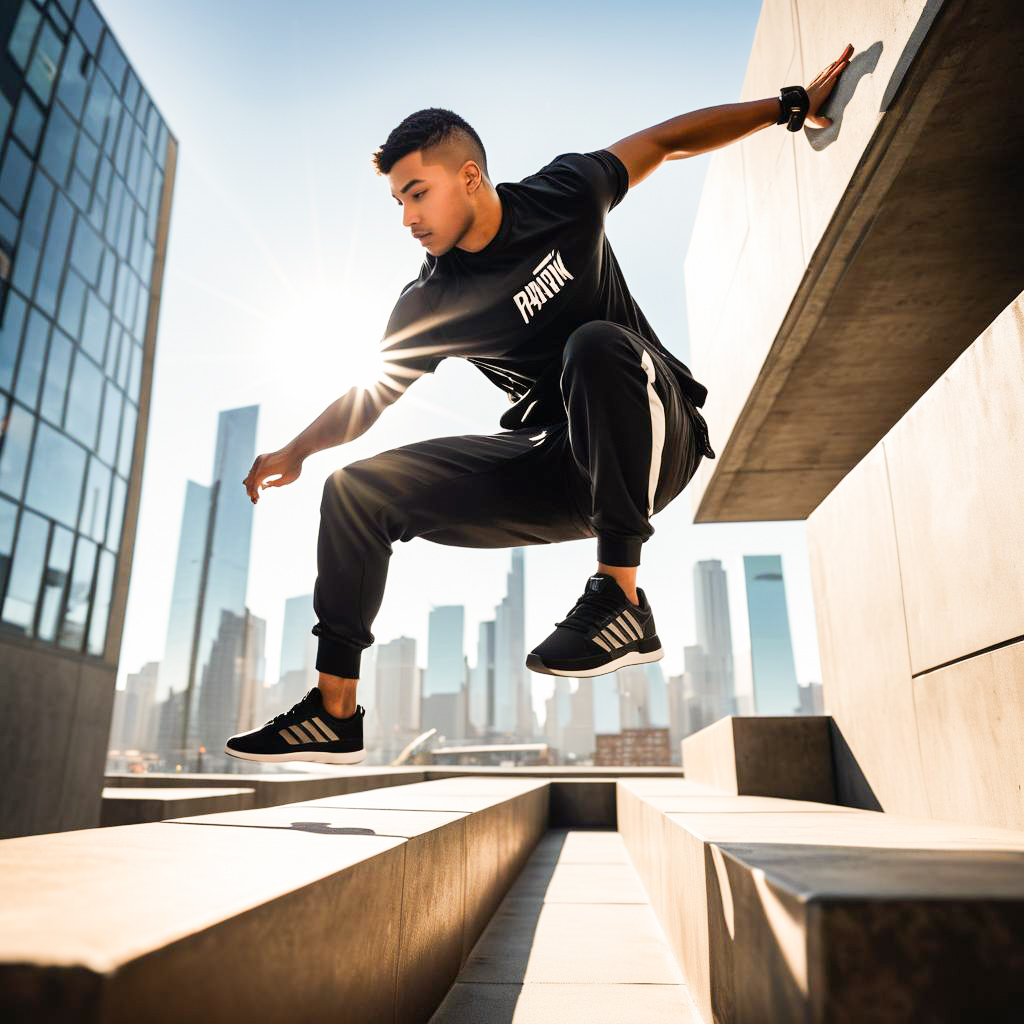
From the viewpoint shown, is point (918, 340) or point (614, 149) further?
point (918, 340)

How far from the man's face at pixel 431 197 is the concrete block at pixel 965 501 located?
1.67 metres

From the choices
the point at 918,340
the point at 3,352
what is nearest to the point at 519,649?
the point at 3,352

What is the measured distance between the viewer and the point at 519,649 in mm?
107438

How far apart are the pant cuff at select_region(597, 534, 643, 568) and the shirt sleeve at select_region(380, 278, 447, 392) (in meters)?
0.81

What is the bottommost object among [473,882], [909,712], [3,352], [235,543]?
[473,882]

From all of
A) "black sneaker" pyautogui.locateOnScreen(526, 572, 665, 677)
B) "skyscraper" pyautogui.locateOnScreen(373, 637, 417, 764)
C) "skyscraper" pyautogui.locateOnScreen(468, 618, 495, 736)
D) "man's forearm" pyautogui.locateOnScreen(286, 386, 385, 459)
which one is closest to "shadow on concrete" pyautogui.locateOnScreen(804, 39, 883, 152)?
"man's forearm" pyautogui.locateOnScreen(286, 386, 385, 459)

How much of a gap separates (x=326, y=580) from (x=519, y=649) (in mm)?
106999

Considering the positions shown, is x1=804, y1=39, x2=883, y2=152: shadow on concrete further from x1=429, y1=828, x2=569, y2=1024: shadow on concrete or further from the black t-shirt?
x1=429, y1=828, x2=569, y2=1024: shadow on concrete

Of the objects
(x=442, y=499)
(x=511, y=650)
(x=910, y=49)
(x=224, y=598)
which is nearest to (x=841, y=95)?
(x=910, y=49)

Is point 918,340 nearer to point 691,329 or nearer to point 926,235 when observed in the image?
point 926,235

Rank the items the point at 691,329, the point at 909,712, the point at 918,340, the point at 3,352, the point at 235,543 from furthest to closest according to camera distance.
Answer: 1. the point at 235,543
2. the point at 3,352
3. the point at 691,329
4. the point at 918,340
5. the point at 909,712

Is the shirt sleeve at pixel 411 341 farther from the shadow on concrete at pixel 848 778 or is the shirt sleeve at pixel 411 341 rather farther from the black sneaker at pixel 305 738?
the shadow on concrete at pixel 848 778

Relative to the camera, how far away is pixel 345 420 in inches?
96.4

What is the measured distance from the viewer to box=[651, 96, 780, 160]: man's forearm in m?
2.28
